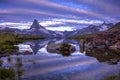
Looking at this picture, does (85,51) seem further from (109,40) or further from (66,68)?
(66,68)

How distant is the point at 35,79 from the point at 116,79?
8116 mm

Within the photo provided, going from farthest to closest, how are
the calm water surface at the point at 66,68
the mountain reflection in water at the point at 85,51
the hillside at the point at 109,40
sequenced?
the hillside at the point at 109,40 < the mountain reflection in water at the point at 85,51 < the calm water surface at the point at 66,68

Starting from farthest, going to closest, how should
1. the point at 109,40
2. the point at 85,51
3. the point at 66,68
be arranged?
the point at 109,40, the point at 85,51, the point at 66,68

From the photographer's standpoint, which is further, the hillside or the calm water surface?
the hillside

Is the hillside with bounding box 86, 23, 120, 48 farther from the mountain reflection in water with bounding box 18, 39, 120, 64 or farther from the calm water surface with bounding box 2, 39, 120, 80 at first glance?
the calm water surface with bounding box 2, 39, 120, 80

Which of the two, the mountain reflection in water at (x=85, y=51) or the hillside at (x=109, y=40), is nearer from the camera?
the mountain reflection in water at (x=85, y=51)

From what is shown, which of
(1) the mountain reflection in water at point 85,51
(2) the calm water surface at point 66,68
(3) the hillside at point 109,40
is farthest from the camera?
(3) the hillside at point 109,40

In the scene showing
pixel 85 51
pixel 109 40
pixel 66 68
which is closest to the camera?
pixel 66 68

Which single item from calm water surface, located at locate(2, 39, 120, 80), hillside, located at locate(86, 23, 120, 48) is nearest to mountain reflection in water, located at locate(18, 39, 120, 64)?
calm water surface, located at locate(2, 39, 120, 80)

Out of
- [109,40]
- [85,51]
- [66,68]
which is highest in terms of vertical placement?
[109,40]

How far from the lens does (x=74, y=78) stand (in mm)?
30188

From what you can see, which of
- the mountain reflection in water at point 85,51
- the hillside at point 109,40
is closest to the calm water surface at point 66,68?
the mountain reflection in water at point 85,51

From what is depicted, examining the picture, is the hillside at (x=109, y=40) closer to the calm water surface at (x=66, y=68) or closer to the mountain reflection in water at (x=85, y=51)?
the mountain reflection in water at (x=85, y=51)

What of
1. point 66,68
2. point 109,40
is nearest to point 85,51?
point 109,40
